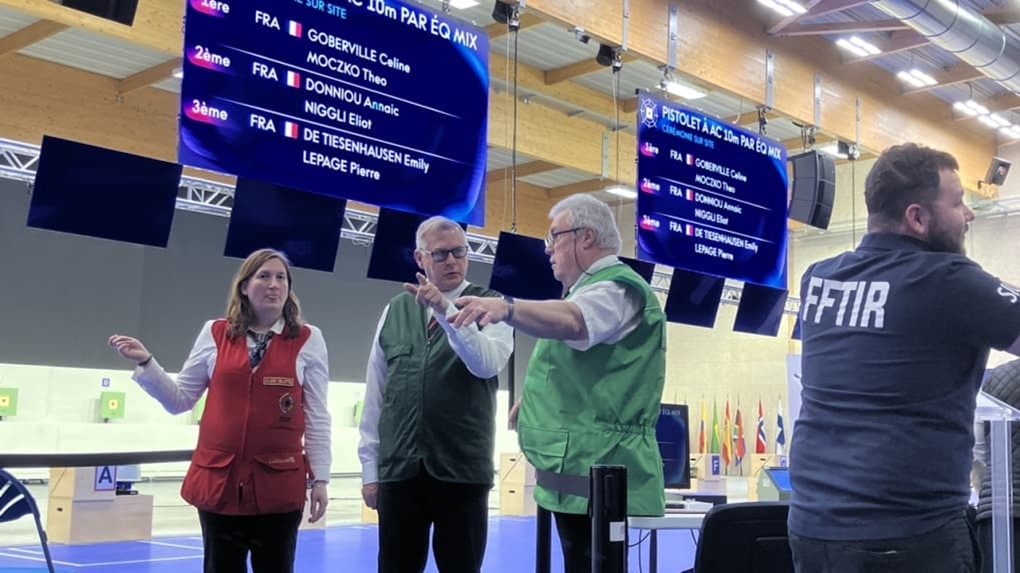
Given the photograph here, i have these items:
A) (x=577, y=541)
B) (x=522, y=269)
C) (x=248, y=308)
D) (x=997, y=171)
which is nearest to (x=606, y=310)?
(x=577, y=541)

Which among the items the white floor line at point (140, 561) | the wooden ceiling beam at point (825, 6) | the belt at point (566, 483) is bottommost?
the white floor line at point (140, 561)

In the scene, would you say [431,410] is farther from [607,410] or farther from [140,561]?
[140,561]

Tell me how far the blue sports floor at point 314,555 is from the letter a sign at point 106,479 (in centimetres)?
45

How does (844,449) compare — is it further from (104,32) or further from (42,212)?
(104,32)

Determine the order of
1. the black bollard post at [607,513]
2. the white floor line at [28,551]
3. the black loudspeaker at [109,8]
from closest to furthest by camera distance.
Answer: the black bollard post at [607,513] < the black loudspeaker at [109,8] < the white floor line at [28,551]

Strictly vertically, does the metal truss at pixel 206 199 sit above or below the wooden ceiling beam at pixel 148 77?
below

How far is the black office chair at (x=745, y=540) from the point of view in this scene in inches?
69.4

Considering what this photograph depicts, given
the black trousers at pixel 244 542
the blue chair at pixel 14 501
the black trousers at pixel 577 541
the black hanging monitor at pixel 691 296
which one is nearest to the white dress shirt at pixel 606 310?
the black trousers at pixel 577 541

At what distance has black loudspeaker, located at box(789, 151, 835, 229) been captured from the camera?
7906mm

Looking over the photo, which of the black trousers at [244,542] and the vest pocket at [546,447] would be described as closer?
the vest pocket at [546,447]

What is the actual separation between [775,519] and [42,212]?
2.98 m

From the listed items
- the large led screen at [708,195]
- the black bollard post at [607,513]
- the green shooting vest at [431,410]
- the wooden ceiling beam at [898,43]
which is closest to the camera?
the black bollard post at [607,513]

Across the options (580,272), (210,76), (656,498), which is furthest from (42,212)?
(656,498)

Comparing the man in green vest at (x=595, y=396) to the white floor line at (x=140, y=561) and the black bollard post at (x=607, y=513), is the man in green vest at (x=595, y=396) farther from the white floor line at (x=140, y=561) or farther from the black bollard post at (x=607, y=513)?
the white floor line at (x=140, y=561)
